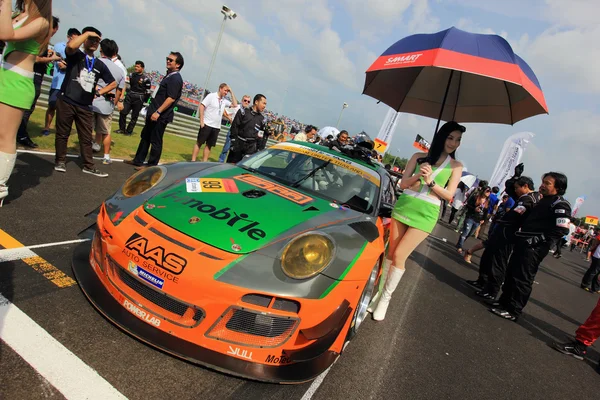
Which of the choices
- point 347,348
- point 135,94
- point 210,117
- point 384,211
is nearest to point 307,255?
point 347,348

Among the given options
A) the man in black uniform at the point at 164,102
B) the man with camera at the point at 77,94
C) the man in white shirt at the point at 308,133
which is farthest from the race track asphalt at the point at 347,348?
the man in white shirt at the point at 308,133

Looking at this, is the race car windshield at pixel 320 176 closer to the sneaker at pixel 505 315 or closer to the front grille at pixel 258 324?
the front grille at pixel 258 324

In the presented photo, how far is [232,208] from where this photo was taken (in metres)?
2.27

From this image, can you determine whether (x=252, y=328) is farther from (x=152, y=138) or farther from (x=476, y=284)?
(x=476, y=284)

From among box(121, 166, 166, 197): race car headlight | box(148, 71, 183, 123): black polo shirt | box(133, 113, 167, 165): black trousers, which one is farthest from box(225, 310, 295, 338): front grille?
box(148, 71, 183, 123): black polo shirt

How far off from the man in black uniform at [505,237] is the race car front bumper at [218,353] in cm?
391

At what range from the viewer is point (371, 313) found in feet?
10.9

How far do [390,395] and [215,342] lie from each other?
126 cm

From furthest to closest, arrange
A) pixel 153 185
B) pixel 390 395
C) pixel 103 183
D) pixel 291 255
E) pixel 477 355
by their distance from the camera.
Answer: pixel 103 183 → pixel 477 355 → pixel 153 185 → pixel 390 395 → pixel 291 255

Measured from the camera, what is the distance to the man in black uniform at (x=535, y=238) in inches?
159

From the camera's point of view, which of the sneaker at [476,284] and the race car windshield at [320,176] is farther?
the sneaker at [476,284]

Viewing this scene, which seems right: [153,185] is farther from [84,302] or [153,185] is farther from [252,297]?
[252,297]

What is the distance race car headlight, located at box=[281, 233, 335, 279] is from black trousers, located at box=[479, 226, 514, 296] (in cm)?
399

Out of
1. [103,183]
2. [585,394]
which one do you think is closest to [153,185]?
[103,183]
